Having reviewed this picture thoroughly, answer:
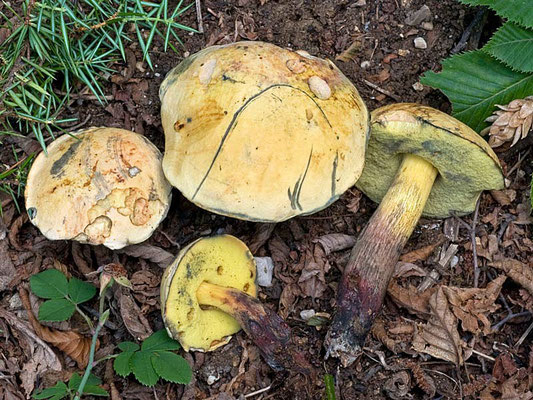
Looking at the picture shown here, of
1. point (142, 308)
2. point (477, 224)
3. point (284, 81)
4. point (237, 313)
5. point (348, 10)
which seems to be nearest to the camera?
point (284, 81)

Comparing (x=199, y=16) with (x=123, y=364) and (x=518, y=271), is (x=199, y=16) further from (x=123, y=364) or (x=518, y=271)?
(x=518, y=271)

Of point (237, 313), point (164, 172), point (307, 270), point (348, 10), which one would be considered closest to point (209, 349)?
point (237, 313)

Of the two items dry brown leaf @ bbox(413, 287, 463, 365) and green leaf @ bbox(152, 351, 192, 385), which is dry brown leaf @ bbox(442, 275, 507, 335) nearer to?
dry brown leaf @ bbox(413, 287, 463, 365)

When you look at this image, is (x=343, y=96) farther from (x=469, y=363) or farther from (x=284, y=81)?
(x=469, y=363)

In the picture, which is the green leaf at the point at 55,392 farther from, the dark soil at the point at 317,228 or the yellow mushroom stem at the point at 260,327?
the yellow mushroom stem at the point at 260,327

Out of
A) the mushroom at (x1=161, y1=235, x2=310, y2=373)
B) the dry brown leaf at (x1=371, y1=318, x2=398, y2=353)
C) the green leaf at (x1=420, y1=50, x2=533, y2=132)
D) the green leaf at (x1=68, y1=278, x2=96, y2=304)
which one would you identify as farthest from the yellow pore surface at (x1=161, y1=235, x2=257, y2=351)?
the green leaf at (x1=420, y1=50, x2=533, y2=132)
